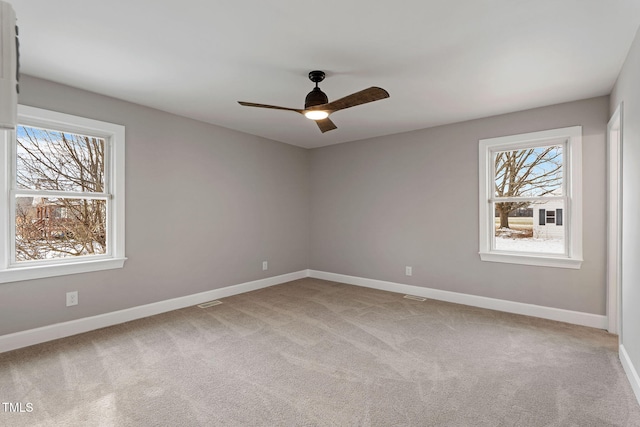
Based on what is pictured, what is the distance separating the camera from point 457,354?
8.92 feet

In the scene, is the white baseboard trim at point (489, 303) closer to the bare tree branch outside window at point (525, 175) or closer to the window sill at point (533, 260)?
the window sill at point (533, 260)

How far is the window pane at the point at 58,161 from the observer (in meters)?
2.95

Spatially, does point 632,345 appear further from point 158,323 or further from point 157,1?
point 158,323

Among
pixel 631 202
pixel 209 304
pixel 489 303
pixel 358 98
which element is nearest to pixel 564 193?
pixel 631 202

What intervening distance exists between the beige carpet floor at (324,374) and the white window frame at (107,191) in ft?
2.18

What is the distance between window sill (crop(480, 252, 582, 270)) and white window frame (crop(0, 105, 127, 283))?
4.30 metres

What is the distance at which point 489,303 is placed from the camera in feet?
13.1

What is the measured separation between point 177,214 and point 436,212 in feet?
11.3

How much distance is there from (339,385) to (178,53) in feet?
9.01

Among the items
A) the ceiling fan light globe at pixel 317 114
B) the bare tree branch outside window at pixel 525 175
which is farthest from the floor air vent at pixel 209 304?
the bare tree branch outside window at pixel 525 175

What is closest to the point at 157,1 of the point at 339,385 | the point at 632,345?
the point at 339,385

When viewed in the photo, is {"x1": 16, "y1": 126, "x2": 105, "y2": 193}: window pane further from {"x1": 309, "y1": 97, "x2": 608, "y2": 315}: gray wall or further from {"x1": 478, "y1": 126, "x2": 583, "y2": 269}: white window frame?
{"x1": 478, "y1": 126, "x2": 583, "y2": 269}: white window frame

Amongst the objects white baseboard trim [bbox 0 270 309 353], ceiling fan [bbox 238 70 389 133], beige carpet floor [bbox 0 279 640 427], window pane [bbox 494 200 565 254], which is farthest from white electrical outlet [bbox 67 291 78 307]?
window pane [bbox 494 200 565 254]

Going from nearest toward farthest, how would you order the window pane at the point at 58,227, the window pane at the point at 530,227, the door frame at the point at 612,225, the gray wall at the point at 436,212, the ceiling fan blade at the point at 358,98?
the ceiling fan blade at the point at 358,98 → the window pane at the point at 58,227 → the door frame at the point at 612,225 → the gray wall at the point at 436,212 → the window pane at the point at 530,227
